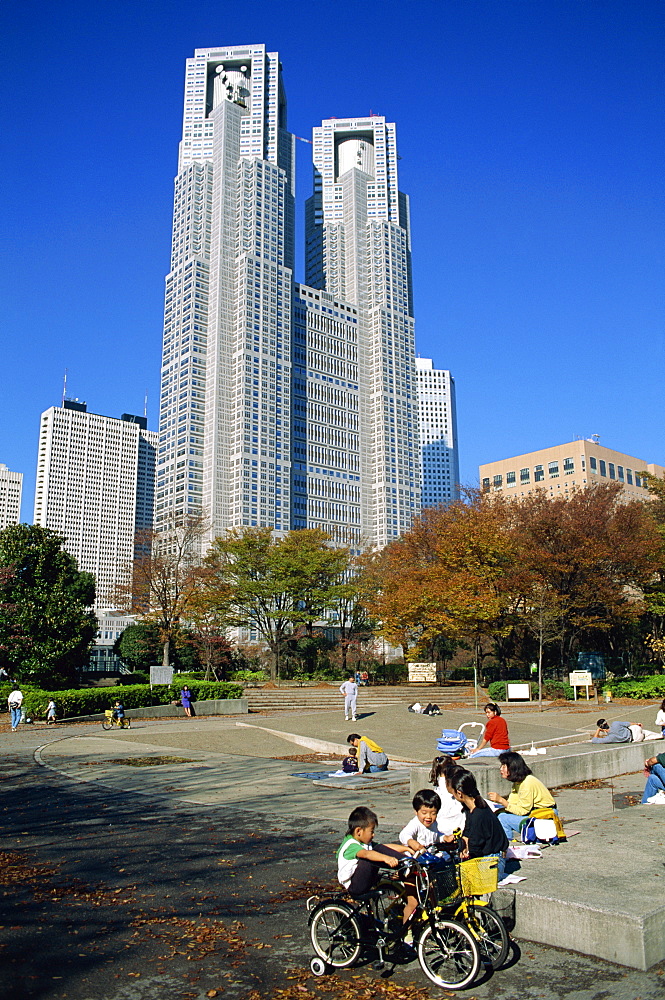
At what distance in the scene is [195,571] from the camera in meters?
47.7

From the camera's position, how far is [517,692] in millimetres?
32375

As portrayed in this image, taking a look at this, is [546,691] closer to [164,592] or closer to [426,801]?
[164,592]

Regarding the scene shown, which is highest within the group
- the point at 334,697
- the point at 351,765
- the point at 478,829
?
the point at 478,829

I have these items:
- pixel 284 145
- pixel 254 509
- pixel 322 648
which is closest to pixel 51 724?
pixel 322 648

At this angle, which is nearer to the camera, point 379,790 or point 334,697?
point 379,790

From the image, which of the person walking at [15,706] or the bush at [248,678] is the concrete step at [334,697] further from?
the person walking at [15,706]

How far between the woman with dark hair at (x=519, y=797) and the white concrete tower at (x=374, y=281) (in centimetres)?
12855

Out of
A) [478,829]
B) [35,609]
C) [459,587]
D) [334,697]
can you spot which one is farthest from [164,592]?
[478,829]

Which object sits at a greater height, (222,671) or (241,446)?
(241,446)

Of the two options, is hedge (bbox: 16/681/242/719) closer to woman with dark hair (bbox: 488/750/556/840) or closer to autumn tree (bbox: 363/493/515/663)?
autumn tree (bbox: 363/493/515/663)

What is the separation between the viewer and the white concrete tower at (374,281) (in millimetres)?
144375

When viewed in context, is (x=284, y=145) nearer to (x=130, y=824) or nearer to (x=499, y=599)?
(x=499, y=599)

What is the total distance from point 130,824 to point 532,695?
27738 millimetres

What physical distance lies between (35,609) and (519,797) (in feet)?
99.5
